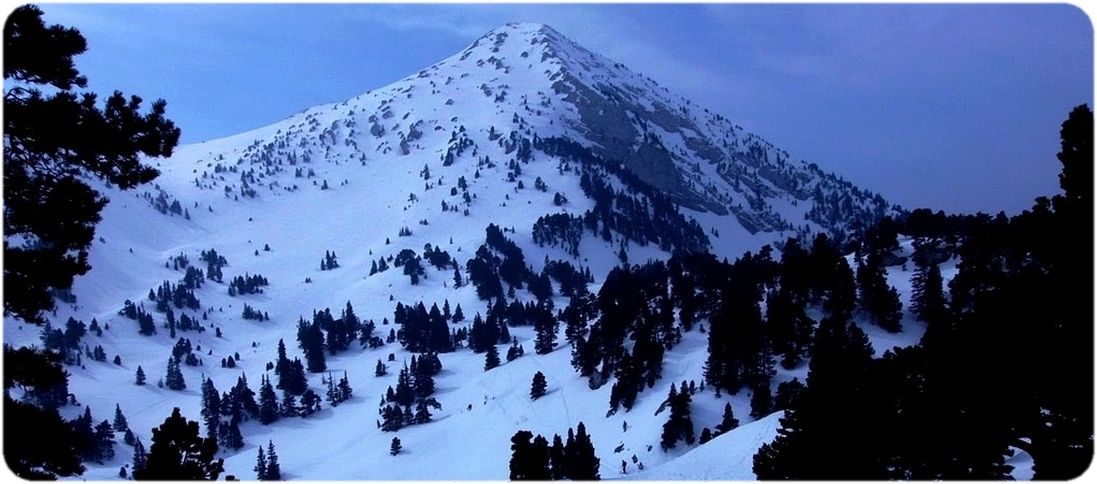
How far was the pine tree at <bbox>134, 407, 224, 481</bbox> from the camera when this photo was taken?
58.1ft

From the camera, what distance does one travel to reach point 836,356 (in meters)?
24.0

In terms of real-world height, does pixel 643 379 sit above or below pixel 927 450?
above

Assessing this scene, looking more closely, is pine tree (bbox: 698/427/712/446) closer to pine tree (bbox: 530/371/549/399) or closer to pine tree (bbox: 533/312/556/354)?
pine tree (bbox: 530/371/549/399)

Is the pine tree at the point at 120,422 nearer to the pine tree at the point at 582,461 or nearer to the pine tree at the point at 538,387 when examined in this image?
the pine tree at the point at 538,387

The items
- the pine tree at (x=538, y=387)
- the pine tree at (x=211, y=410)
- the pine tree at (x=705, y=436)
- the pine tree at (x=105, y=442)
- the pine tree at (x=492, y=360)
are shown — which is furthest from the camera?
the pine tree at (x=492, y=360)

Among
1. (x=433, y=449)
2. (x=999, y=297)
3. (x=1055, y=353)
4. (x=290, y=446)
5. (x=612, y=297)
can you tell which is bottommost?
(x=1055, y=353)

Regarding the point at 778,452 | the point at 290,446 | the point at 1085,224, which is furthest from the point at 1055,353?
the point at 290,446

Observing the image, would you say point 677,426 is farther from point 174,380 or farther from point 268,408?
point 174,380

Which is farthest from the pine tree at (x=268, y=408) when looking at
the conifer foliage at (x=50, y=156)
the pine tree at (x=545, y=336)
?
the conifer foliage at (x=50, y=156)

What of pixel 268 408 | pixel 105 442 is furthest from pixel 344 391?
pixel 105 442

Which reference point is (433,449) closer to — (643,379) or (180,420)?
(643,379)

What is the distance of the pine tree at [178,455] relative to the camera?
17.7 meters

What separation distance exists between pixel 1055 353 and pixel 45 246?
22.7 metres

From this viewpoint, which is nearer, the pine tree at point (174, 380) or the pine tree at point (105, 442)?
the pine tree at point (105, 442)
